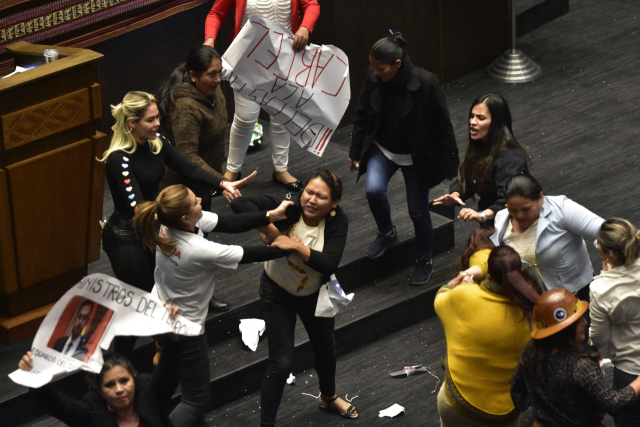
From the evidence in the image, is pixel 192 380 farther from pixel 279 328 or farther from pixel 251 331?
pixel 251 331

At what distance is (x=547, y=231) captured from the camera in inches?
173

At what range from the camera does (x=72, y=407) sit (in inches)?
143

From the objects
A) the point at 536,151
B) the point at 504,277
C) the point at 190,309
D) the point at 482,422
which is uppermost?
the point at 504,277

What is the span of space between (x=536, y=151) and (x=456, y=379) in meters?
3.68

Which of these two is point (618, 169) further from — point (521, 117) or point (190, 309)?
point (190, 309)

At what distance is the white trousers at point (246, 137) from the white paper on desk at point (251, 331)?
1302 mm

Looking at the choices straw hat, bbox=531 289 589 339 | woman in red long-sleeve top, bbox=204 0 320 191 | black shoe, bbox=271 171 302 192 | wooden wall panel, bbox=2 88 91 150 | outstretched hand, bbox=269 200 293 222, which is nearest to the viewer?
straw hat, bbox=531 289 589 339

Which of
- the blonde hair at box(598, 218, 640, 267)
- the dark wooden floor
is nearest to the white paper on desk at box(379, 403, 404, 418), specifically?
the dark wooden floor

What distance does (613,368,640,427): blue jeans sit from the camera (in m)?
4.00

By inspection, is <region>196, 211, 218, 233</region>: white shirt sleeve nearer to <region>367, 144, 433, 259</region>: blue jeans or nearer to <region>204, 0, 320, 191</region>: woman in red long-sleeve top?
<region>367, 144, 433, 259</region>: blue jeans

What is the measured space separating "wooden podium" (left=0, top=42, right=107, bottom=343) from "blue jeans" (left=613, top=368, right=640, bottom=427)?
8.90 ft

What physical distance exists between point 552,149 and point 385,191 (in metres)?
2.43

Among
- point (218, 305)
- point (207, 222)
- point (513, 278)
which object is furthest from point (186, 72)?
point (513, 278)

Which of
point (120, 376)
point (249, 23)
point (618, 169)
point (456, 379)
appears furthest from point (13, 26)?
point (618, 169)
